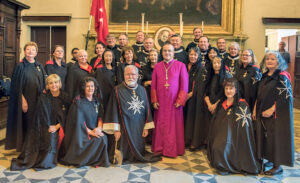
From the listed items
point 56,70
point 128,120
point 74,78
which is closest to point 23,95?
point 56,70

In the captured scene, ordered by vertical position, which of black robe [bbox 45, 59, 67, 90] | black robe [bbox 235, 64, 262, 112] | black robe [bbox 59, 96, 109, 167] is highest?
black robe [bbox 45, 59, 67, 90]

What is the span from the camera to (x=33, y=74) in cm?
458

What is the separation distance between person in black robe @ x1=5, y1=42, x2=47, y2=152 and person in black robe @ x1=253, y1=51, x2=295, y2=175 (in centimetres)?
328

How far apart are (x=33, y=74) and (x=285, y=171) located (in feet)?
12.8

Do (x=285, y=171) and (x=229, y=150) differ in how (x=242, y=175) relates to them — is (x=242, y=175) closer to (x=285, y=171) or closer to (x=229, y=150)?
(x=229, y=150)

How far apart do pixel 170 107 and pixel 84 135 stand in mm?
1368

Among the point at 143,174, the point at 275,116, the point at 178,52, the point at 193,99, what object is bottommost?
the point at 143,174

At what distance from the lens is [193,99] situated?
4.97 meters

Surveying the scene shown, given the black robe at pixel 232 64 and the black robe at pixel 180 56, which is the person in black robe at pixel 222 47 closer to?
the black robe at pixel 232 64

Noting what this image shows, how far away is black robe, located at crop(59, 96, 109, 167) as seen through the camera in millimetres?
4109

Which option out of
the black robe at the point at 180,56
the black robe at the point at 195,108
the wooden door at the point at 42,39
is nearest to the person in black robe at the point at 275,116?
the black robe at the point at 195,108

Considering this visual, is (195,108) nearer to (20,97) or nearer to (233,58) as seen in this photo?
(233,58)

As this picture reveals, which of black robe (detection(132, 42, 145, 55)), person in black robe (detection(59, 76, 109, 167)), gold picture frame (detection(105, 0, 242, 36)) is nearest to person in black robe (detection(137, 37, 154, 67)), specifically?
black robe (detection(132, 42, 145, 55))

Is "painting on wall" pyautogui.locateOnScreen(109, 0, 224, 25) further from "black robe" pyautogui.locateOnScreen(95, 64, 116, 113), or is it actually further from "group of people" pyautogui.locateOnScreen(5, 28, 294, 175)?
"black robe" pyautogui.locateOnScreen(95, 64, 116, 113)
